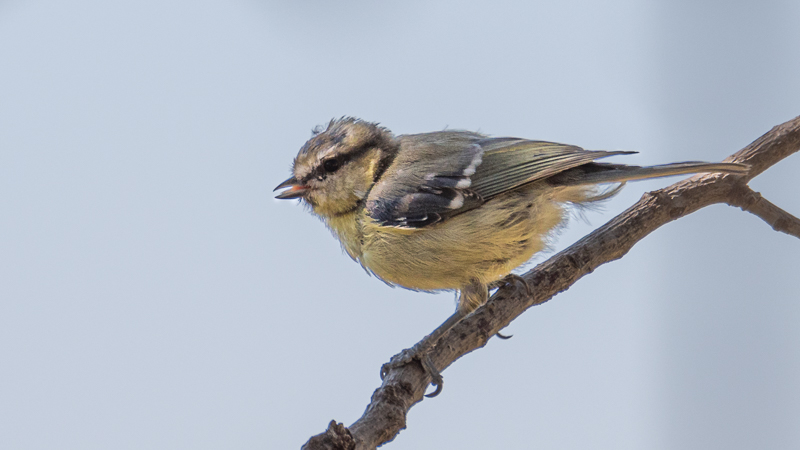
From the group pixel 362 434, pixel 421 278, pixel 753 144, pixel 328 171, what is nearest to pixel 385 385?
pixel 362 434

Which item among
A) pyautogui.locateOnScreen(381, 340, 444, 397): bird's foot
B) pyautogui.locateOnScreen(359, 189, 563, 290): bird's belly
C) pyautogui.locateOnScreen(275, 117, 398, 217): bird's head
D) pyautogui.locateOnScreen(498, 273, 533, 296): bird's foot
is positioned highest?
pyautogui.locateOnScreen(275, 117, 398, 217): bird's head

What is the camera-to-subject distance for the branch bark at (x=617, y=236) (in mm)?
1317

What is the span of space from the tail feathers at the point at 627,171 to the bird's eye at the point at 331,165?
48 centimetres

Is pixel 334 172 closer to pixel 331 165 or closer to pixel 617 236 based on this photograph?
pixel 331 165

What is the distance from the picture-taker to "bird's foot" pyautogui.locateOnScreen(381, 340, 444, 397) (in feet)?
4.10

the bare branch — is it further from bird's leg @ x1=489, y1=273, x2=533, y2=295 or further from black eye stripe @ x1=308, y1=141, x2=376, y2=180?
black eye stripe @ x1=308, y1=141, x2=376, y2=180

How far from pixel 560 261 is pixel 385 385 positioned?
1.93 feet

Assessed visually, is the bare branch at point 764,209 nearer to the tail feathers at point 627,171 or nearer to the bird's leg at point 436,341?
the tail feathers at point 627,171

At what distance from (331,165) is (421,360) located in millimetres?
506

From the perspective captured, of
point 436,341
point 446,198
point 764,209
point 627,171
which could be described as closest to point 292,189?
point 446,198

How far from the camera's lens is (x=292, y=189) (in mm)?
1508

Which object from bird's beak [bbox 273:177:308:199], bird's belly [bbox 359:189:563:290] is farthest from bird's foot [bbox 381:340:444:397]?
bird's beak [bbox 273:177:308:199]

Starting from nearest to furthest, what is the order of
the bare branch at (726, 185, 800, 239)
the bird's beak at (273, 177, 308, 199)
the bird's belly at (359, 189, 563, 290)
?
the bird's belly at (359, 189, 563, 290) < the bird's beak at (273, 177, 308, 199) < the bare branch at (726, 185, 800, 239)

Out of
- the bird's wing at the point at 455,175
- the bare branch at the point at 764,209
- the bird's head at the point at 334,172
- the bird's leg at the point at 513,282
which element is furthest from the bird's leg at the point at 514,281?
the bare branch at the point at 764,209
